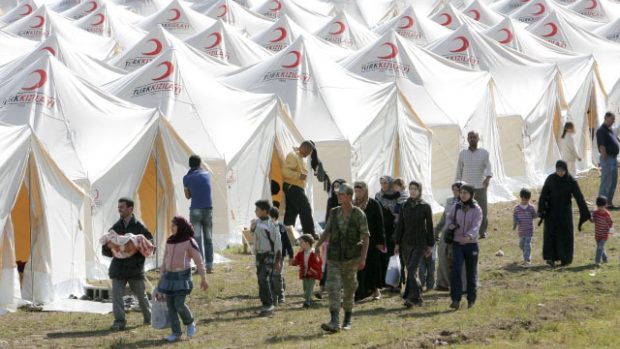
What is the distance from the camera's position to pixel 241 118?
20.9 metres

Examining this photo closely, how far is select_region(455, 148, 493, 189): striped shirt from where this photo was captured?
18094mm

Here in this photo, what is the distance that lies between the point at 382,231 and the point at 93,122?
22.7ft

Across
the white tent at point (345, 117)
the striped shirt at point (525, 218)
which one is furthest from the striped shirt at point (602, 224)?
the white tent at point (345, 117)

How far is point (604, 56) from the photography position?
33.4m

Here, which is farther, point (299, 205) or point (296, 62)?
point (296, 62)

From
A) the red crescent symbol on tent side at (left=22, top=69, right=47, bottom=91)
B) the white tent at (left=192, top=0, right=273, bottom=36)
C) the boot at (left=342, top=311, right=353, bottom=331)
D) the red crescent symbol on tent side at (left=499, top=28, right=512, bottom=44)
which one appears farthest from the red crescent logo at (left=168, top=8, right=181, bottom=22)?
the boot at (left=342, top=311, right=353, bottom=331)

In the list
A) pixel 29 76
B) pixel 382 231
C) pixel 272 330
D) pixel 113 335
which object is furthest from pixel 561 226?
pixel 29 76

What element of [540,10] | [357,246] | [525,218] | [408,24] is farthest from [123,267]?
[540,10]

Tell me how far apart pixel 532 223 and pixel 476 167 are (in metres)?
2.04

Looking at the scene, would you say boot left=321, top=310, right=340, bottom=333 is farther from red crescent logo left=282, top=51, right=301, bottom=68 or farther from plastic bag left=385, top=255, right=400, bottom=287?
red crescent logo left=282, top=51, right=301, bottom=68

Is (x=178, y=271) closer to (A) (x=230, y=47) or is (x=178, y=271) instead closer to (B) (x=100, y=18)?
(A) (x=230, y=47)

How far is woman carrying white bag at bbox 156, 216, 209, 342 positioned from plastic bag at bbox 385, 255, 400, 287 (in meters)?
3.02

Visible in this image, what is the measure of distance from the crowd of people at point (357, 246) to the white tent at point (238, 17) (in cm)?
2625

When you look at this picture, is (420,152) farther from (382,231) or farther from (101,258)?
(382,231)
